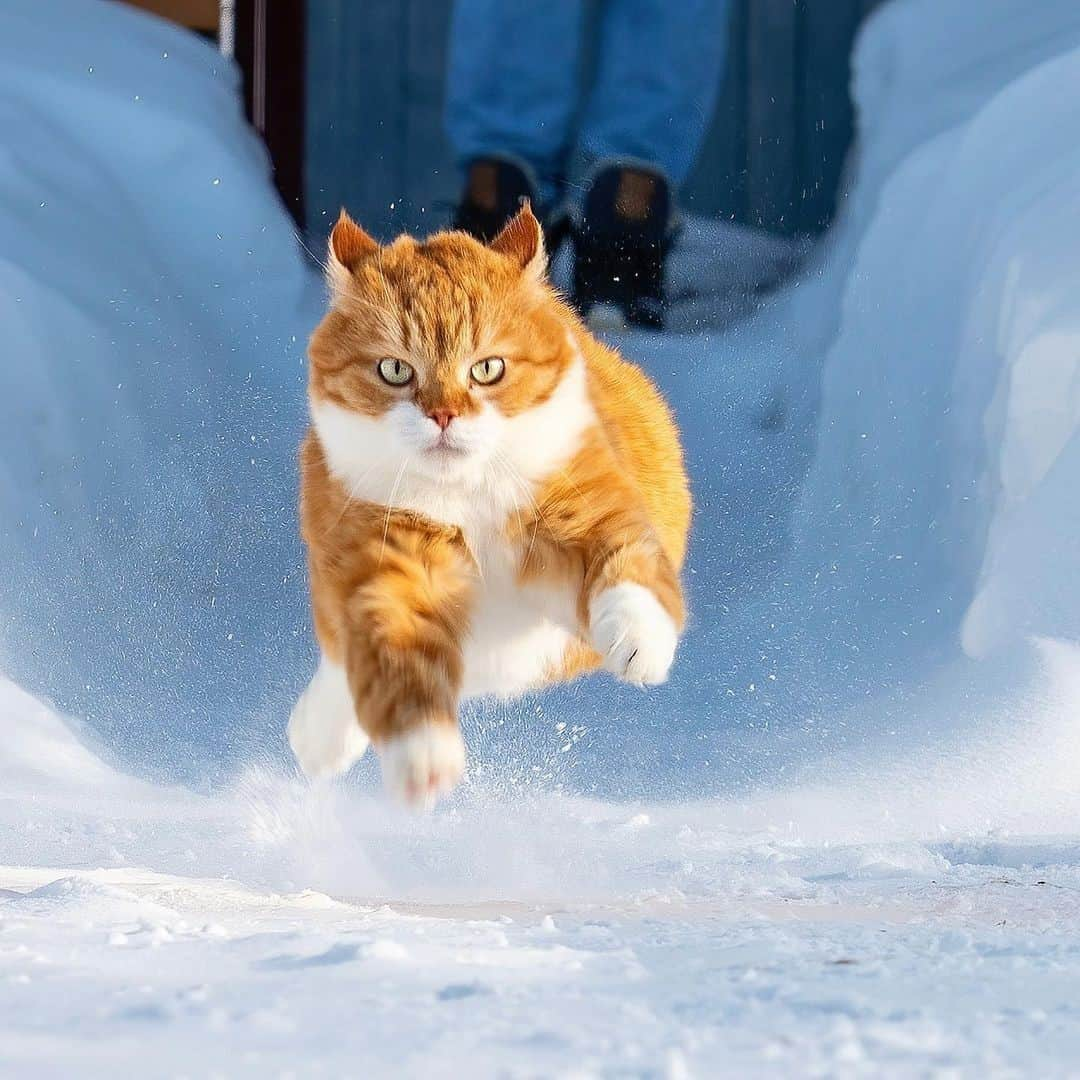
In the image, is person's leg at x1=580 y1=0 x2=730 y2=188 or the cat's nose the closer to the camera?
the cat's nose

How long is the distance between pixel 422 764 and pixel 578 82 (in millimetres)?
2910

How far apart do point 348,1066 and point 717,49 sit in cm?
380

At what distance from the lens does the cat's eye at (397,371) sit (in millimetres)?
1900

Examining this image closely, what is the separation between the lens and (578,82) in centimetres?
415

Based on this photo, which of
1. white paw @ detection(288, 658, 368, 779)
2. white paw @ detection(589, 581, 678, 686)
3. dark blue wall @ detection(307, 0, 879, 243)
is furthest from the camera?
dark blue wall @ detection(307, 0, 879, 243)

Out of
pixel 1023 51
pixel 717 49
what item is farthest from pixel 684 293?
pixel 1023 51

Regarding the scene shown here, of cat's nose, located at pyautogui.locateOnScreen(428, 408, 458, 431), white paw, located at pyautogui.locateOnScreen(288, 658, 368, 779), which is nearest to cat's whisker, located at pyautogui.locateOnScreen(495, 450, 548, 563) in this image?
cat's nose, located at pyautogui.locateOnScreen(428, 408, 458, 431)

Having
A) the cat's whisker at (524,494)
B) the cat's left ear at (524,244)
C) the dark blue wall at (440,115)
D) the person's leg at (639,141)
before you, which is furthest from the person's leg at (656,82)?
the cat's whisker at (524,494)

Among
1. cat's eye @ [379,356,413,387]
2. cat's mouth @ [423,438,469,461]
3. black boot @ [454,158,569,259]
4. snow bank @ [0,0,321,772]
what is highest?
cat's eye @ [379,356,413,387]

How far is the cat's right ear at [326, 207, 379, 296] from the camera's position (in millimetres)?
2027

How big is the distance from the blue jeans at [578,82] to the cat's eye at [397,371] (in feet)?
7.69

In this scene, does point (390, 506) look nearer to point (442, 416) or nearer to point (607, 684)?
point (442, 416)

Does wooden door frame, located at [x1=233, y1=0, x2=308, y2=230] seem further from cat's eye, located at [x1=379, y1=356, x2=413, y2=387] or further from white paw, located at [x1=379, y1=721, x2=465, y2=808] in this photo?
white paw, located at [x1=379, y1=721, x2=465, y2=808]

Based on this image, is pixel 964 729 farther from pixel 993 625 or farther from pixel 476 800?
pixel 476 800
